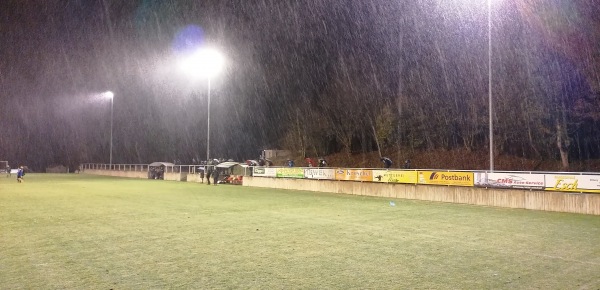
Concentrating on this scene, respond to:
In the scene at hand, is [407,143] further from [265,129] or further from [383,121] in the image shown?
[265,129]

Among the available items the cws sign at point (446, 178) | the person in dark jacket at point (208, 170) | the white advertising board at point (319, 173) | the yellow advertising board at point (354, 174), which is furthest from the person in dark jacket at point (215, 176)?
the cws sign at point (446, 178)

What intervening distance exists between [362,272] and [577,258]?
4.69m

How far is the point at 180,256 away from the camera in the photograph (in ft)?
28.1

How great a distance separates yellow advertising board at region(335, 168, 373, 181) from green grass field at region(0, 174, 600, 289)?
991 centimetres

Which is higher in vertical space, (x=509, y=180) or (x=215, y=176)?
(x=509, y=180)

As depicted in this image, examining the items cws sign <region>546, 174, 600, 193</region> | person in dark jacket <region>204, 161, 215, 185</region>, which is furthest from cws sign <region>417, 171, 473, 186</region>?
person in dark jacket <region>204, 161, 215, 185</region>

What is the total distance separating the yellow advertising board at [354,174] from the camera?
26.5 m

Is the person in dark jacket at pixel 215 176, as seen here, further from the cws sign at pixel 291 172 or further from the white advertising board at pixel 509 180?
the white advertising board at pixel 509 180

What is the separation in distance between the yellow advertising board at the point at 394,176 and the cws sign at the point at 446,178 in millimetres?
476

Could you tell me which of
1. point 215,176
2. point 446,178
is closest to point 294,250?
point 446,178

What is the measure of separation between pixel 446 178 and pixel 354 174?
6.79m

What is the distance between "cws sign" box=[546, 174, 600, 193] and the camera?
1680 centimetres

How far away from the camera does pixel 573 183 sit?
1741cm

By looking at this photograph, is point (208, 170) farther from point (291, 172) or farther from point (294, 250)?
point (294, 250)
